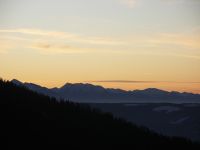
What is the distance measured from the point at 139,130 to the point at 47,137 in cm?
1482

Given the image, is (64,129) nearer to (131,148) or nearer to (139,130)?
(131,148)

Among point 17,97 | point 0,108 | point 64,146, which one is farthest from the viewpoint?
point 17,97

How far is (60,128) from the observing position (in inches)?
2205

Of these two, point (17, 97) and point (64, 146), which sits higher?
point (17, 97)

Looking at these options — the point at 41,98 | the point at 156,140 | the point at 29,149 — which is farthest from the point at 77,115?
the point at 29,149

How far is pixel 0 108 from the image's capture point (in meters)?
54.1

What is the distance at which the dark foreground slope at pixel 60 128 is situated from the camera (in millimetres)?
50688

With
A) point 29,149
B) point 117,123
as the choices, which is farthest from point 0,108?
point 117,123

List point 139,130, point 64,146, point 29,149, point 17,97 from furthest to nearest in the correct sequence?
point 139,130 → point 17,97 → point 64,146 → point 29,149

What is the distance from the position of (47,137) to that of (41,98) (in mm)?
10892

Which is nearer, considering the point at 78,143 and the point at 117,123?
the point at 78,143

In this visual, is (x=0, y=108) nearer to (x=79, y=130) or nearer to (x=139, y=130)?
(x=79, y=130)

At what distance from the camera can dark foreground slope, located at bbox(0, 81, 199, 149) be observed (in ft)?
166

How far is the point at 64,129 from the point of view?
5628cm
